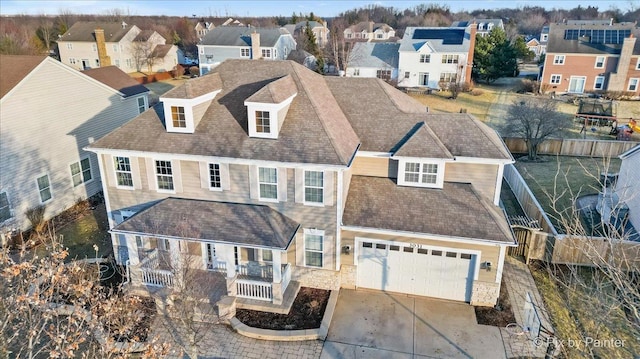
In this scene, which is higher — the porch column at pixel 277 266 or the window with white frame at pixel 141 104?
the window with white frame at pixel 141 104

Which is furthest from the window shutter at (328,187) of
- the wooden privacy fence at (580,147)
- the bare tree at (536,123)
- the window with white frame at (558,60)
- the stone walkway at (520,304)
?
the window with white frame at (558,60)

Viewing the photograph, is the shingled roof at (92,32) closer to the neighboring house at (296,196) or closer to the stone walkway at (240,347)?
the neighboring house at (296,196)

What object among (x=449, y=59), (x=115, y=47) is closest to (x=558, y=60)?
(x=449, y=59)

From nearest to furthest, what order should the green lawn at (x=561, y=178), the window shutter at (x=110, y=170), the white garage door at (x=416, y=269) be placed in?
1. the white garage door at (x=416, y=269)
2. the window shutter at (x=110, y=170)
3. the green lawn at (x=561, y=178)

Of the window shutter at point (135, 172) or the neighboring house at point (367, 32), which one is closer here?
the window shutter at point (135, 172)

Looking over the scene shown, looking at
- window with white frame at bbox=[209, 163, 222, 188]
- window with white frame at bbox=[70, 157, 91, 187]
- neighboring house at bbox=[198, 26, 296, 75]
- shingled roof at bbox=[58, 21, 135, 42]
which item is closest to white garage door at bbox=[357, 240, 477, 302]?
window with white frame at bbox=[209, 163, 222, 188]

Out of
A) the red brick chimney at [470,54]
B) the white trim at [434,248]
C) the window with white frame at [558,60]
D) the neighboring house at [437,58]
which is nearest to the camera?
the white trim at [434,248]

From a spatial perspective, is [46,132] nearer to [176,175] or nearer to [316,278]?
[176,175]
